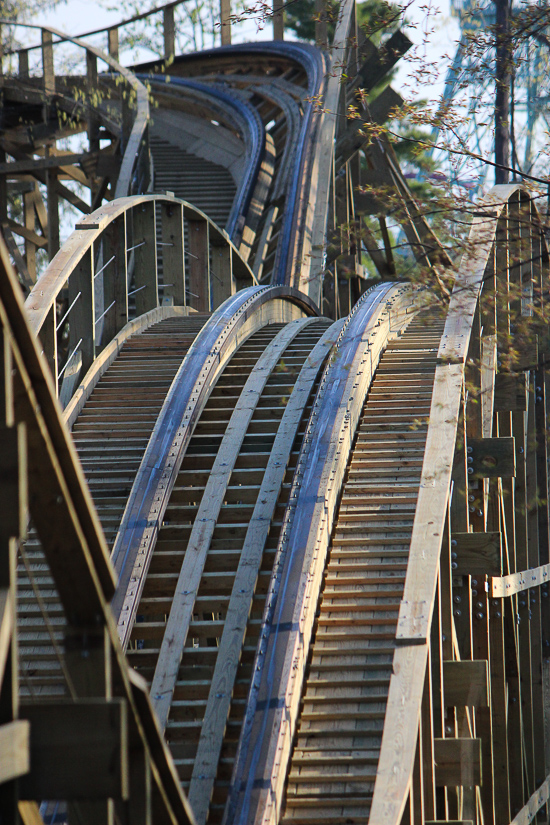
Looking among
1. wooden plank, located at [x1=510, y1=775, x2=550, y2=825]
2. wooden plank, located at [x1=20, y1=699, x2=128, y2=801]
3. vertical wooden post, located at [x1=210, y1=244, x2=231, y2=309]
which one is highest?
vertical wooden post, located at [x1=210, y1=244, x2=231, y2=309]

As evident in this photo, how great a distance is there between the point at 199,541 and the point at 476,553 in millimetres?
2045

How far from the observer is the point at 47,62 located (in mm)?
17531

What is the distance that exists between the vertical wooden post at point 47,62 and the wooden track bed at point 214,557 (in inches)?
378

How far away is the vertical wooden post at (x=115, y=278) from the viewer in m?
10.3

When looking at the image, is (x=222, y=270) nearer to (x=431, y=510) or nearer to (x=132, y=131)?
(x=132, y=131)

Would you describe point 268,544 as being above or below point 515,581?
above

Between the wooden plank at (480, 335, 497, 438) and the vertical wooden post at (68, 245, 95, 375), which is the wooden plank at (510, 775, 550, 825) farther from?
the vertical wooden post at (68, 245, 95, 375)

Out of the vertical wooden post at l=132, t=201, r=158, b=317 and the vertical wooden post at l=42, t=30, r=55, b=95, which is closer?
the vertical wooden post at l=132, t=201, r=158, b=317

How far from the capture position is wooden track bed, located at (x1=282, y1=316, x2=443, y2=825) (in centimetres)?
571

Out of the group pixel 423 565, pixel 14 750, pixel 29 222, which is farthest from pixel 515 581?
pixel 29 222

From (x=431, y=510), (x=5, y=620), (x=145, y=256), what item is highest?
(x=145, y=256)

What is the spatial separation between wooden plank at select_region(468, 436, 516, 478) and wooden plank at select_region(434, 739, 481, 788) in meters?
2.65

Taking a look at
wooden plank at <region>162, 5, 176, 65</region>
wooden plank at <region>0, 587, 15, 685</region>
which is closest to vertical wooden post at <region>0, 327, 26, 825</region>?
wooden plank at <region>0, 587, 15, 685</region>

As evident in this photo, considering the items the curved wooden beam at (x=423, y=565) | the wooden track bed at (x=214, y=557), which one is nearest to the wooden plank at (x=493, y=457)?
the curved wooden beam at (x=423, y=565)
